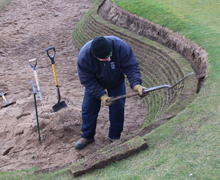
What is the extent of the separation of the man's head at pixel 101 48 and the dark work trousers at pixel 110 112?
2.53 feet

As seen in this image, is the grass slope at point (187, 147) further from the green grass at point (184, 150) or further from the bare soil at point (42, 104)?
the bare soil at point (42, 104)

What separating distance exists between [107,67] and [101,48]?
41cm

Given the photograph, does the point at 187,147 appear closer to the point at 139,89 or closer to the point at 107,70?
the point at 139,89

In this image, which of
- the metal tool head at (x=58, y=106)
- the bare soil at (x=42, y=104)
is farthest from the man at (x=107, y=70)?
the metal tool head at (x=58, y=106)

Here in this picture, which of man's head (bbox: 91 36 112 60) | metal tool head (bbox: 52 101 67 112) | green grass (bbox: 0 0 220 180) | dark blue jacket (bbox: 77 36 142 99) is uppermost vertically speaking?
man's head (bbox: 91 36 112 60)

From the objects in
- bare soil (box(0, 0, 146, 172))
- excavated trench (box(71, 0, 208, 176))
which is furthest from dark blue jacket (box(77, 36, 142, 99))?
bare soil (box(0, 0, 146, 172))

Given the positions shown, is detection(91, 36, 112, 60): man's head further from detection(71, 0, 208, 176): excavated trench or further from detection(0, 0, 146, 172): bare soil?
detection(0, 0, 146, 172): bare soil

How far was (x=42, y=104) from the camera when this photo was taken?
499cm

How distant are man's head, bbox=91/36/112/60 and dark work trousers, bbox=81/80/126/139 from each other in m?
0.77

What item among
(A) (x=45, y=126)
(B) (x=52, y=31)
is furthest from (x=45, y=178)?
(B) (x=52, y=31)

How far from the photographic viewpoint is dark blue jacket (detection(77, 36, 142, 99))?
319 cm

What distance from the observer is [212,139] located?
251cm

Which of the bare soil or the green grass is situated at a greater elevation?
the green grass

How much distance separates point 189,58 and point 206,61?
687 millimetres
